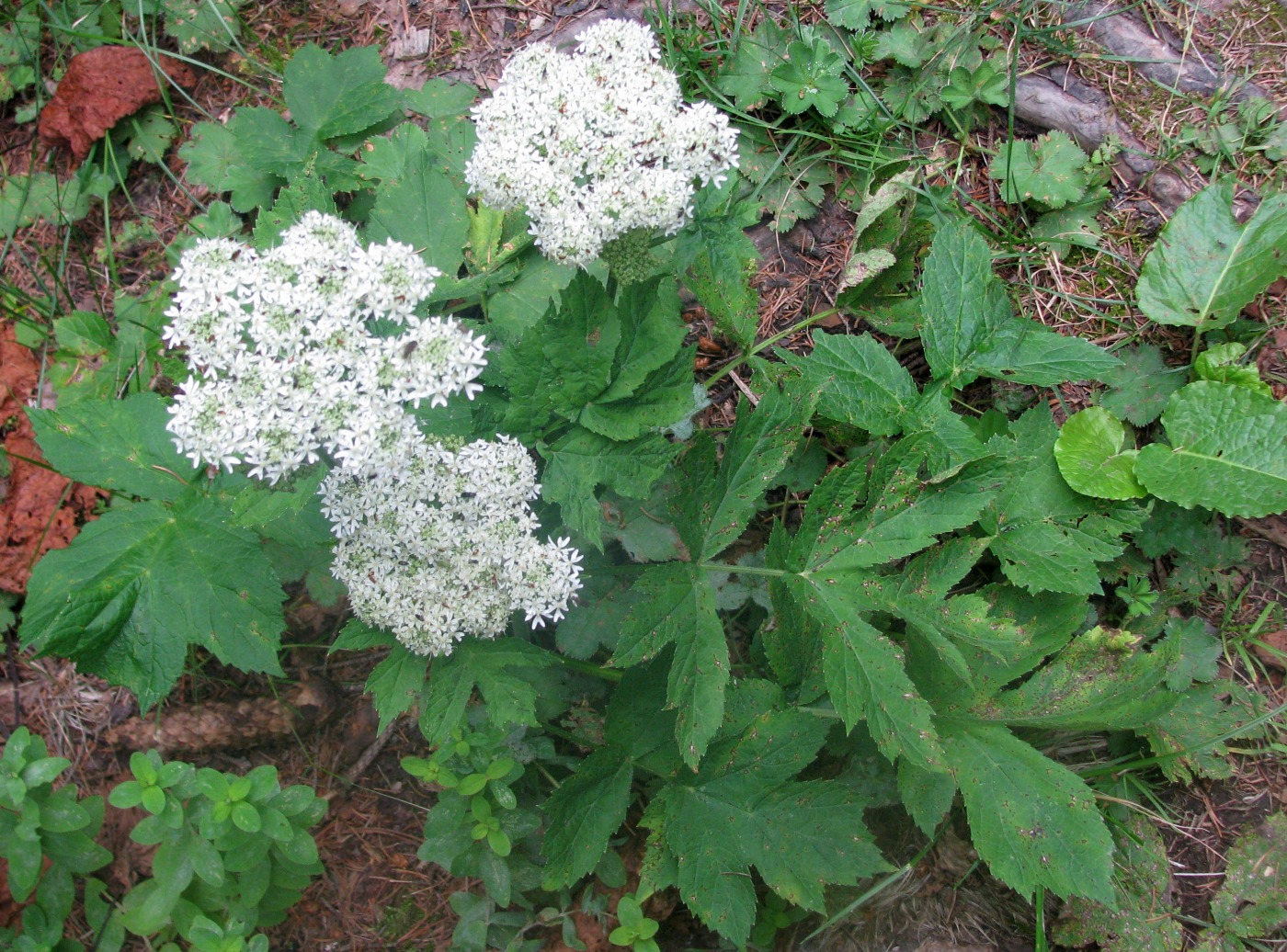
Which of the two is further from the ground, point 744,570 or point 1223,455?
point 1223,455

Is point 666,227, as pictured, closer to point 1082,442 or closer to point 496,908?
point 1082,442

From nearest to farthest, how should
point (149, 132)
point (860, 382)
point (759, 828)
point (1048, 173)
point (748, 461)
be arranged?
point (748, 461)
point (759, 828)
point (860, 382)
point (1048, 173)
point (149, 132)

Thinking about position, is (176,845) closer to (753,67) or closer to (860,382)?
(860,382)

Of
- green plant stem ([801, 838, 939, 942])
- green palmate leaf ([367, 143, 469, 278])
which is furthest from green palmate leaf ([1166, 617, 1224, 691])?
green palmate leaf ([367, 143, 469, 278])

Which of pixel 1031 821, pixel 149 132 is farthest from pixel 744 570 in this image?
pixel 149 132

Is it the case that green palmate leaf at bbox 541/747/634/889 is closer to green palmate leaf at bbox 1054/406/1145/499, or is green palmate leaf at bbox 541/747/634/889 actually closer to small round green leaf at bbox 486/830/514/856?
small round green leaf at bbox 486/830/514/856

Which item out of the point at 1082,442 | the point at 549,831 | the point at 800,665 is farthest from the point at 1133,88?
the point at 549,831
